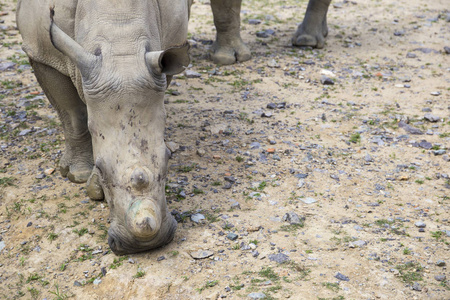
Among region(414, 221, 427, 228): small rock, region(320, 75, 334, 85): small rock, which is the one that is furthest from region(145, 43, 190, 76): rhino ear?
region(320, 75, 334, 85): small rock

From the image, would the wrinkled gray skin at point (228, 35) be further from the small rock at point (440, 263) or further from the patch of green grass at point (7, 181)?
the small rock at point (440, 263)

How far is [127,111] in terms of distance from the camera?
3545mm

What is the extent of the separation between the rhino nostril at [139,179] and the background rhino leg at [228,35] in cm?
508

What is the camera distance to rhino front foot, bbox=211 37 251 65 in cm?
828

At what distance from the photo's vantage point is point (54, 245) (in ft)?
14.3

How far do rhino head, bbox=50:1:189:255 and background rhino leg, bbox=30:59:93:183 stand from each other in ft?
3.75

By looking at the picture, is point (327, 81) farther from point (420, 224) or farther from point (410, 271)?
point (410, 271)

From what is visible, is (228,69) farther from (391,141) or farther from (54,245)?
(54,245)

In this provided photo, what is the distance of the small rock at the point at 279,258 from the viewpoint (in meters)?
4.02

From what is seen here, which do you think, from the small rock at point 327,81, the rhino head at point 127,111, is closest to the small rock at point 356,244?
the rhino head at point 127,111

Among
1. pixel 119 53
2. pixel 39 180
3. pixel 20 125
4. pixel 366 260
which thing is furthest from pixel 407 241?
pixel 20 125

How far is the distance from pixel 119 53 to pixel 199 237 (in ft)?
5.28

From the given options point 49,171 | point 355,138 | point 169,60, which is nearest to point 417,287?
point 169,60

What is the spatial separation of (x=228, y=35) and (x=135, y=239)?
522 cm
